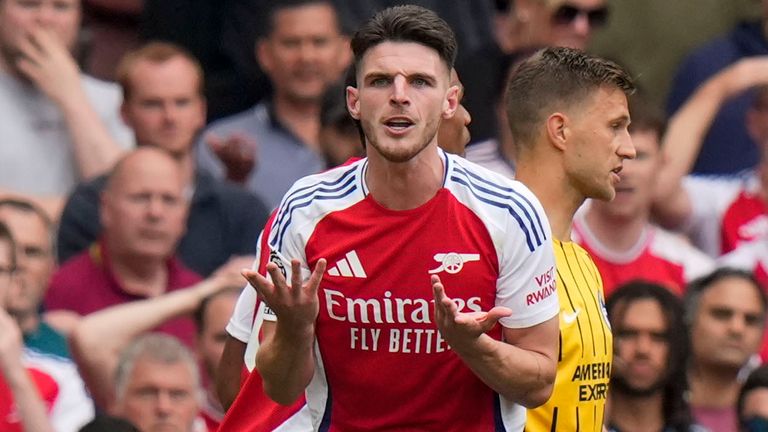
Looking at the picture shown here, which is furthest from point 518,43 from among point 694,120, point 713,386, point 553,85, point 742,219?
point 553,85

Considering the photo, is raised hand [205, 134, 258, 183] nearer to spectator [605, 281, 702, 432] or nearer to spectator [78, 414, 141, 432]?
spectator [605, 281, 702, 432]

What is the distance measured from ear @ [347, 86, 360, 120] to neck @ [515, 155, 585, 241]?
871 mm

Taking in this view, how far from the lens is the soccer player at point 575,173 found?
5.98 m

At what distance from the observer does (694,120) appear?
1043 centimetres

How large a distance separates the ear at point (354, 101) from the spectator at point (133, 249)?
3.51 m

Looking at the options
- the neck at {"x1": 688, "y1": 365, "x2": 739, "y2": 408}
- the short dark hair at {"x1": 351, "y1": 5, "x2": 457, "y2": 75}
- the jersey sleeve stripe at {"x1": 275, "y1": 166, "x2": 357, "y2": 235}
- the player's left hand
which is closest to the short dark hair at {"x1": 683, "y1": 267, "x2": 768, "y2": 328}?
the neck at {"x1": 688, "y1": 365, "x2": 739, "y2": 408}

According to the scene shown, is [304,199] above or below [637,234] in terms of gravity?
above

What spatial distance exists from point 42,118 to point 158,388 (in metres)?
2.16

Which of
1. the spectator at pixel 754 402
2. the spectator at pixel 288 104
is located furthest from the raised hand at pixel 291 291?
the spectator at pixel 288 104

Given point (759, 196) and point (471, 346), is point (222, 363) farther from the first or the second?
point (759, 196)

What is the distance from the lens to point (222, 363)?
630 centimetres

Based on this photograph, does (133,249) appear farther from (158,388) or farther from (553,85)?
(553,85)

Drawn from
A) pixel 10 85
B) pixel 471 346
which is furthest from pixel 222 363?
pixel 10 85

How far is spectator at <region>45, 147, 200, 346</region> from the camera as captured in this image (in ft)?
28.8
